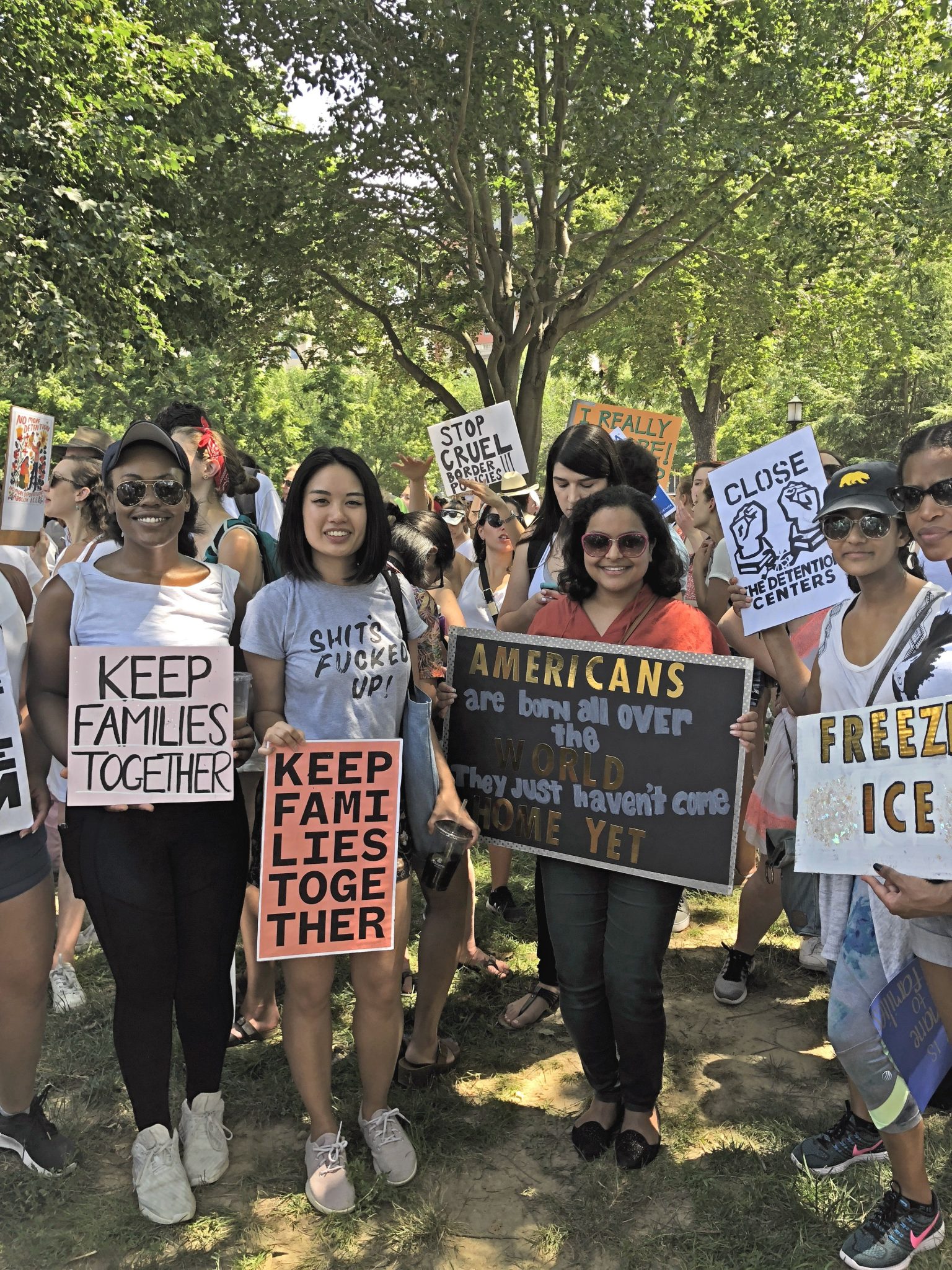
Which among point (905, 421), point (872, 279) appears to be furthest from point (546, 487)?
point (905, 421)

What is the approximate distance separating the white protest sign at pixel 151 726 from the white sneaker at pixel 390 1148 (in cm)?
124

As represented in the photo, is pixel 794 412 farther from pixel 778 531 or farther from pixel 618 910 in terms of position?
pixel 618 910

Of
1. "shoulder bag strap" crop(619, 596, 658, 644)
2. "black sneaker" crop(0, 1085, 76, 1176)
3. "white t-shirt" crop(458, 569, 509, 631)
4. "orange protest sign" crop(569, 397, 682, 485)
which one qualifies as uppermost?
"orange protest sign" crop(569, 397, 682, 485)

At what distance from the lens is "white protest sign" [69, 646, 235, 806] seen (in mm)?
2781

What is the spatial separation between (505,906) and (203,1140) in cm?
217

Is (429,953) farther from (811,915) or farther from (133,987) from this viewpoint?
(811,915)

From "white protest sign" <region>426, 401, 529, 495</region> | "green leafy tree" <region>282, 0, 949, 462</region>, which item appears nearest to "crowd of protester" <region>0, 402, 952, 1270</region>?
"white protest sign" <region>426, 401, 529, 495</region>

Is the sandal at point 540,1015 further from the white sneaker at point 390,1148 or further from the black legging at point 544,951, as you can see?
the white sneaker at point 390,1148

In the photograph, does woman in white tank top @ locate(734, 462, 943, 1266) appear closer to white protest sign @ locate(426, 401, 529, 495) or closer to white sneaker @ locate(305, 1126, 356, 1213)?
white sneaker @ locate(305, 1126, 356, 1213)

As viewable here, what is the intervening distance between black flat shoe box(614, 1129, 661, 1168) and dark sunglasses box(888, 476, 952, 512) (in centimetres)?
215

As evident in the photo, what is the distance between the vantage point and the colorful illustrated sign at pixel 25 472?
300 cm

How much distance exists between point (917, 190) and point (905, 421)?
22453mm

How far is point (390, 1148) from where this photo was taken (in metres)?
3.12

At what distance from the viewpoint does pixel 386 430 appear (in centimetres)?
3222
